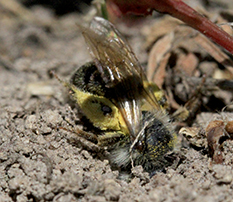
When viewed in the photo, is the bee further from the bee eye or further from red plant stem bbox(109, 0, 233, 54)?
red plant stem bbox(109, 0, 233, 54)

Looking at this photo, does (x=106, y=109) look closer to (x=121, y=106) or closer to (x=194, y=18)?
(x=121, y=106)

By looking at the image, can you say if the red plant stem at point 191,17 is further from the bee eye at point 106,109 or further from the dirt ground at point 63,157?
the bee eye at point 106,109

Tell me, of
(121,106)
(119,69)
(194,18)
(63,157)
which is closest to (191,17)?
(194,18)

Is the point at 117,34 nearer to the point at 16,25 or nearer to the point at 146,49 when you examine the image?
the point at 146,49

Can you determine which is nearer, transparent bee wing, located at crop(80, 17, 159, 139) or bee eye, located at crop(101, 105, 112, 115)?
transparent bee wing, located at crop(80, 17, 159, 139)

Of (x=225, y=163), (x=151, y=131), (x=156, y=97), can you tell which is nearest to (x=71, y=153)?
(x=151, y=131)

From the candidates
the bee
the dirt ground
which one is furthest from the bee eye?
the dirt ground
